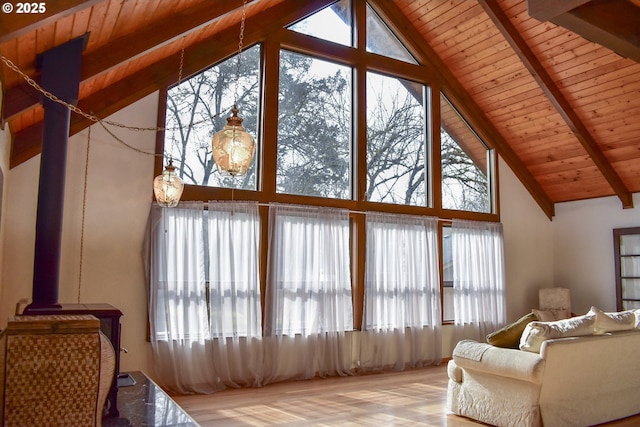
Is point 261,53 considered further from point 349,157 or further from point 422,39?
point 422,39

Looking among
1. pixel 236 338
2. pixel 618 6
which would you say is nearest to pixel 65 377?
pixel 618 6

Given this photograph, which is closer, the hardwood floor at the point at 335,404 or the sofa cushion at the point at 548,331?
the sofa cushion at the point at 548,331

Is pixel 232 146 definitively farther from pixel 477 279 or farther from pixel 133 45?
pixel 477 279

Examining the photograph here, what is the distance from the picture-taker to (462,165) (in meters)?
7.93

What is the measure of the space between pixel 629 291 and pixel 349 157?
15.3 feet


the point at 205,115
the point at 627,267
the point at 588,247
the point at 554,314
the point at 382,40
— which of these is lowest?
the point at 554,314

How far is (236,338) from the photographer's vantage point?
5.58 m

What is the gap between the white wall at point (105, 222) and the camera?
4.79m

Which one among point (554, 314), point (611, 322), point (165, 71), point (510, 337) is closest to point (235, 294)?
point (165, 71)

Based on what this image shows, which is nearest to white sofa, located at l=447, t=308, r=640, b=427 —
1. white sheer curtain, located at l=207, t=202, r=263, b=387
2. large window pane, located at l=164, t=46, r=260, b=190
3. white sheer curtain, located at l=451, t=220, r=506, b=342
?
white sheer curtain, located at l=207, t=202, r=263, b=387

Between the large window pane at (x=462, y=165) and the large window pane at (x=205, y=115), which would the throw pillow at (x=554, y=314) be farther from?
the large window pane at (x=205, y=115)

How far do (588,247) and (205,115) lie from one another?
20.6 ft

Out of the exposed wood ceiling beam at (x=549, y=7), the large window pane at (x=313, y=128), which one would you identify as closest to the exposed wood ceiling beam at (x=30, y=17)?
the exposed wood ceiling beam at (x=549, y=7)

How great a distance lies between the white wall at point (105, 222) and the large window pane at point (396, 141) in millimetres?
2966
